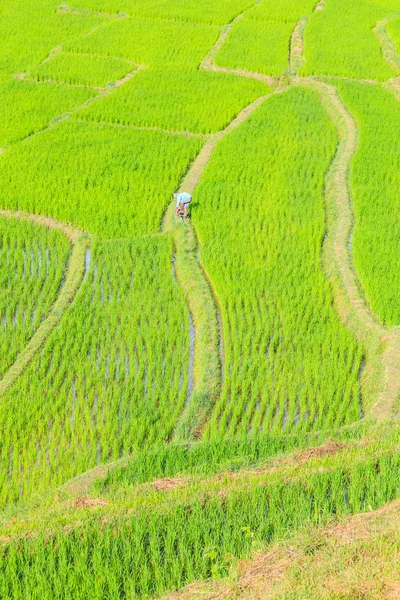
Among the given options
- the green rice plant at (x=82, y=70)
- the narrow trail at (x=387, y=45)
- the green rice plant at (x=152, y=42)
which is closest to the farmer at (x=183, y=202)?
the green rice plant at (x=82, y=70)

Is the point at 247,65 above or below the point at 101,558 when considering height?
above

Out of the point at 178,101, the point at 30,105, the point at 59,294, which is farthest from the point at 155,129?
the point at 59,294

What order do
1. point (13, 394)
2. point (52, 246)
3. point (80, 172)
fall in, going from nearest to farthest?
point (13, 394) → point (52, 246) → point (80, 172)

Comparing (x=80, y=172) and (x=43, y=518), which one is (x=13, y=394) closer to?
(x=43, y=518)

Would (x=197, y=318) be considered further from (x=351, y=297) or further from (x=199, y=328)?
(x=351, y=297)

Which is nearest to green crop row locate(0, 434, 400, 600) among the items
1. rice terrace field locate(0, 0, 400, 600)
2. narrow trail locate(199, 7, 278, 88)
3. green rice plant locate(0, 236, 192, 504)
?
rice terrace field locate(0, 0, 400, 600)

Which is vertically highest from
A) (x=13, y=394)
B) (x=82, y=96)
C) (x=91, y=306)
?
(x=82, y=96)

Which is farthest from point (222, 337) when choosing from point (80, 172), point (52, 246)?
point (80, 172)

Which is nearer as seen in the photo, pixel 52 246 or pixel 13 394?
pixel 13 394
